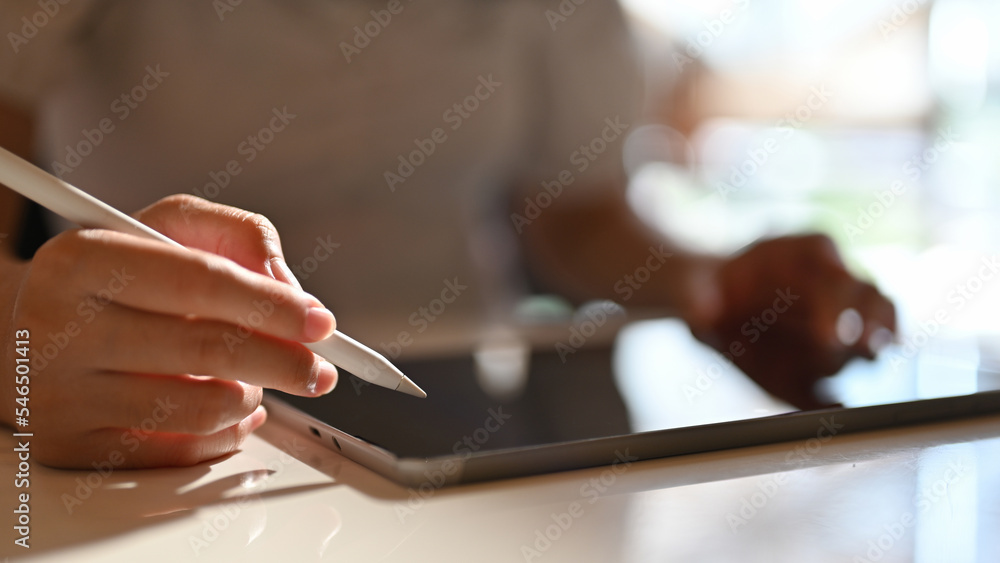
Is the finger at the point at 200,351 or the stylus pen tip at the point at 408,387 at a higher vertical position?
the finger at the point at 200,351

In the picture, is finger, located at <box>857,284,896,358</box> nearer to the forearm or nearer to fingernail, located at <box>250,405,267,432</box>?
the forearm

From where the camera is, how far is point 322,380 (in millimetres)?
310

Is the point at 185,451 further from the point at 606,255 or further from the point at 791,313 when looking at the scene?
the point at 606,255

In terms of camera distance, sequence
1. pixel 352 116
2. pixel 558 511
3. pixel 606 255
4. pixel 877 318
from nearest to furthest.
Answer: pixel 558 511, pixel 877 318, pixel 352 116, pixel 606 255

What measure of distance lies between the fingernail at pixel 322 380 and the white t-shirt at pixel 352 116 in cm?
33

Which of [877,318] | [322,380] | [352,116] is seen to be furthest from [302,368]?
[352,116]

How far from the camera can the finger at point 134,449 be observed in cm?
31

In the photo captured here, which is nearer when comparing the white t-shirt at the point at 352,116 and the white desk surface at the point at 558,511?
the white desk surface at the point at 558,511

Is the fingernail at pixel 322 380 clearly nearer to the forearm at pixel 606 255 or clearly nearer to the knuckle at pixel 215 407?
the knuckle at pixel 215 407

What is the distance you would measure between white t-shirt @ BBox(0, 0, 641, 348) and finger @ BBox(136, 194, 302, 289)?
30 cm

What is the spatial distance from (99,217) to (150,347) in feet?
0.19

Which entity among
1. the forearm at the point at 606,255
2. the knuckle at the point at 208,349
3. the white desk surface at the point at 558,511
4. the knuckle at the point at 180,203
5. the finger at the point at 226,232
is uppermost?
the knuckle at the point at 180,203

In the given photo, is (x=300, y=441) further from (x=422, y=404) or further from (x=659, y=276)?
(x=659, y=276)

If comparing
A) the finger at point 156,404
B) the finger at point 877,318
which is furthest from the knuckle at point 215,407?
the finger at point 877,318
